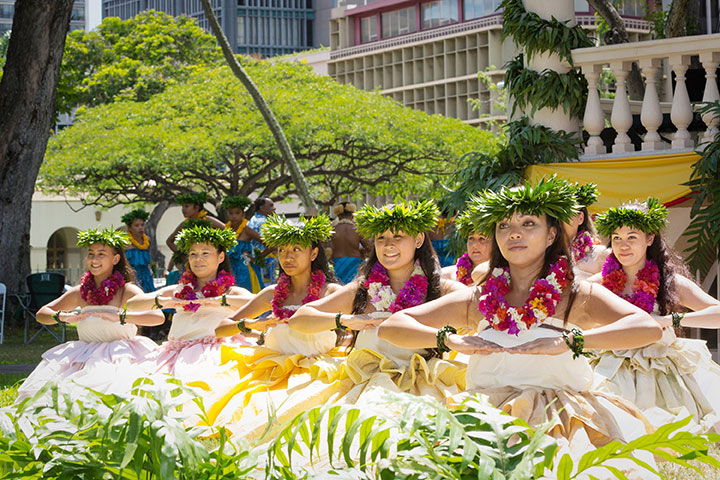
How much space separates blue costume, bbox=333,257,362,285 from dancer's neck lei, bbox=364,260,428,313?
6074 millimetres

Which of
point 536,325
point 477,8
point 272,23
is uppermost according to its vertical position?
point 272,23

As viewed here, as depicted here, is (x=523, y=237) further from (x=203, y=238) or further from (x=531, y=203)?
(x=203, y=238)

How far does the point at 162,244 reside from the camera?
55.2 meters

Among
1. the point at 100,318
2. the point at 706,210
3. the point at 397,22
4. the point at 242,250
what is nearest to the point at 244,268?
the point at 242,250

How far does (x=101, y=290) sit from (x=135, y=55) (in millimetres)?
32347

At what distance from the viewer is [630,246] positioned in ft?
18.7

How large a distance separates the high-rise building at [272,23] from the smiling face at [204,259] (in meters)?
78.8

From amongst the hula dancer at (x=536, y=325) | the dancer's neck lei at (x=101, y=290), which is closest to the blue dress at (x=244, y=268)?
the dancer's neck lei at (x=101, y=290)

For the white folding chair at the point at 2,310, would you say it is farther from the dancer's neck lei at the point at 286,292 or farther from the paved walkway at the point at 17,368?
the dancer's neck lei at the point at 286,292

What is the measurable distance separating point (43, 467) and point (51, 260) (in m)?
54.0

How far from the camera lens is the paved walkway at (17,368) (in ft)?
32.3

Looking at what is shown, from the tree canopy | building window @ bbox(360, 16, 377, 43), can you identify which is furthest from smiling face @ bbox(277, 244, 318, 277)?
building window @ bbox(360, 16, 377, 43)

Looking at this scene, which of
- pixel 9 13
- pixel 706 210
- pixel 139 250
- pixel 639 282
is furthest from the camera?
pixel 9 13

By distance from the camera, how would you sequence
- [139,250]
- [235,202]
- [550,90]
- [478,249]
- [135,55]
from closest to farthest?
[478,249], [550,90], [235,202], [139,250], [135,55]
